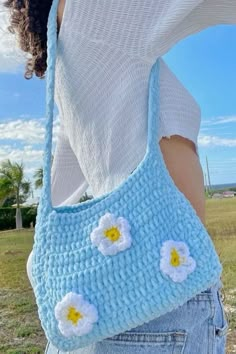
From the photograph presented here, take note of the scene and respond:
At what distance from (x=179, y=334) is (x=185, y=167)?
0.58 feet

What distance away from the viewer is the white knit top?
0.59 m

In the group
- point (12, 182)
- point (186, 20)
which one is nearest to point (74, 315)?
point (186, 20)

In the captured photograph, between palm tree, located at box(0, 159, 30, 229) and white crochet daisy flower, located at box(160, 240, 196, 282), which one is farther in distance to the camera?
palm tree, located at box(0, 159, 30, 229)

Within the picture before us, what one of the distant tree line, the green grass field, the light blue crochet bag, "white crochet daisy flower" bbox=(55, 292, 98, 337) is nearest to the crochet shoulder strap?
the light blue crochet bag

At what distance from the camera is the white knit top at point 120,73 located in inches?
23.2

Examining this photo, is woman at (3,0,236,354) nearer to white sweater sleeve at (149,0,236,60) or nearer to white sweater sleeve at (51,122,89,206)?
white sweater sleeve at (149,0,236,60)

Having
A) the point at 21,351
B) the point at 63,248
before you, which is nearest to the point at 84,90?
the point at 63,248

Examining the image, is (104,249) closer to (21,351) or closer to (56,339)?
(56,339)

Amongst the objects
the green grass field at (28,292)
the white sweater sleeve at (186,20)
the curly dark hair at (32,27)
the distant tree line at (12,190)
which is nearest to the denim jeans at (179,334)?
the green grass field at (28,292)

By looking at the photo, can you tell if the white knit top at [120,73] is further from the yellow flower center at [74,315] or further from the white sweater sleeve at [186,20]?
the yellow flower center at [74,315]

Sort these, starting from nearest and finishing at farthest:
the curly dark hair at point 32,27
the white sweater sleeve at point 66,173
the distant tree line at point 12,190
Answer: the curly dark hair at point 32,27
the white sweater sleeve at point 66,173
the distant tree line at point 12,190

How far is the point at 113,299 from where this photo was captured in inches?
21.5

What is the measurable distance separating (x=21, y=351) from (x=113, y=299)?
85.4 inches

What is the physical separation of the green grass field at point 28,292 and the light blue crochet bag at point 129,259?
0.19m
